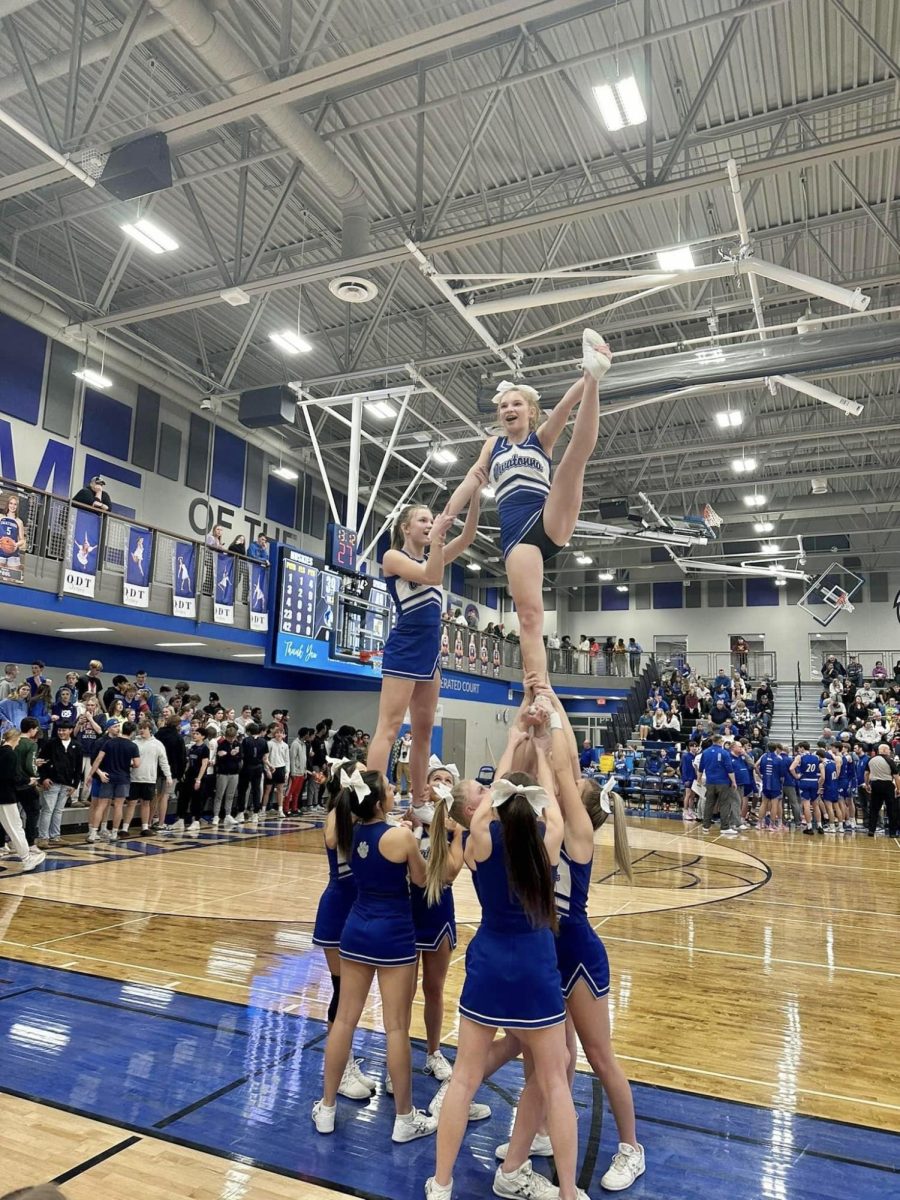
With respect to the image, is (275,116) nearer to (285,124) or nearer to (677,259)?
(285,124)

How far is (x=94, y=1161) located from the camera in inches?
114

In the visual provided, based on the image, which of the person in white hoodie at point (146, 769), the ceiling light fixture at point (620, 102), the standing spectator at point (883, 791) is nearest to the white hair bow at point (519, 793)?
the ceiling light fixture at point (620, 102)

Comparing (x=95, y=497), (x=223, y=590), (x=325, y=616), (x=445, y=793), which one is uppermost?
(x=95, y=497)

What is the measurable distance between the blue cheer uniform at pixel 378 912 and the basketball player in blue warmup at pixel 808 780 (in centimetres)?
1306

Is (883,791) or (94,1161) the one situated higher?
(883,791)

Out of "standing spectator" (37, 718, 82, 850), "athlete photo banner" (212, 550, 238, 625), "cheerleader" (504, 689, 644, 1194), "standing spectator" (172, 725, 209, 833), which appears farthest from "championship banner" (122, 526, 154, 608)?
"cheerleader" (504, 689, 644, 1194)

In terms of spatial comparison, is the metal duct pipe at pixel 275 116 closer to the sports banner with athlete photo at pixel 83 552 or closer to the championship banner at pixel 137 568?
the sports banner with athlete photo at pixel 83 552

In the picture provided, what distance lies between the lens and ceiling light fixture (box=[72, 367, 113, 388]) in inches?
538

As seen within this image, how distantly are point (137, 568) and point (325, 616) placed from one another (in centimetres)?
290

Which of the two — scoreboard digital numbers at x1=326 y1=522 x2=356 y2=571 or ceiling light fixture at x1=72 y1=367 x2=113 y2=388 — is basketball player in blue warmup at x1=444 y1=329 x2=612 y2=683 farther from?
ceiling light fixture at x1=72 y1=367 x2=113 y2=388

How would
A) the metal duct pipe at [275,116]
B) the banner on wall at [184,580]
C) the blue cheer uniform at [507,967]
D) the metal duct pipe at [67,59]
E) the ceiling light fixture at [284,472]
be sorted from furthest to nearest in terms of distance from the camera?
1. the ceiling light fixture at [284,472]
2. the banner on wall at [184,580]
3. the metal duct pipe at [67,59]
4. the metal duct pipe at [275,116]
5. the blue cheer uniform at [507,967]

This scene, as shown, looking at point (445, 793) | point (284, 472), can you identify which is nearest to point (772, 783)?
point (284, 472)

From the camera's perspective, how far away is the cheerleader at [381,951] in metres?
3.14

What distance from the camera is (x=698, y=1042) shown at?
430 cm
